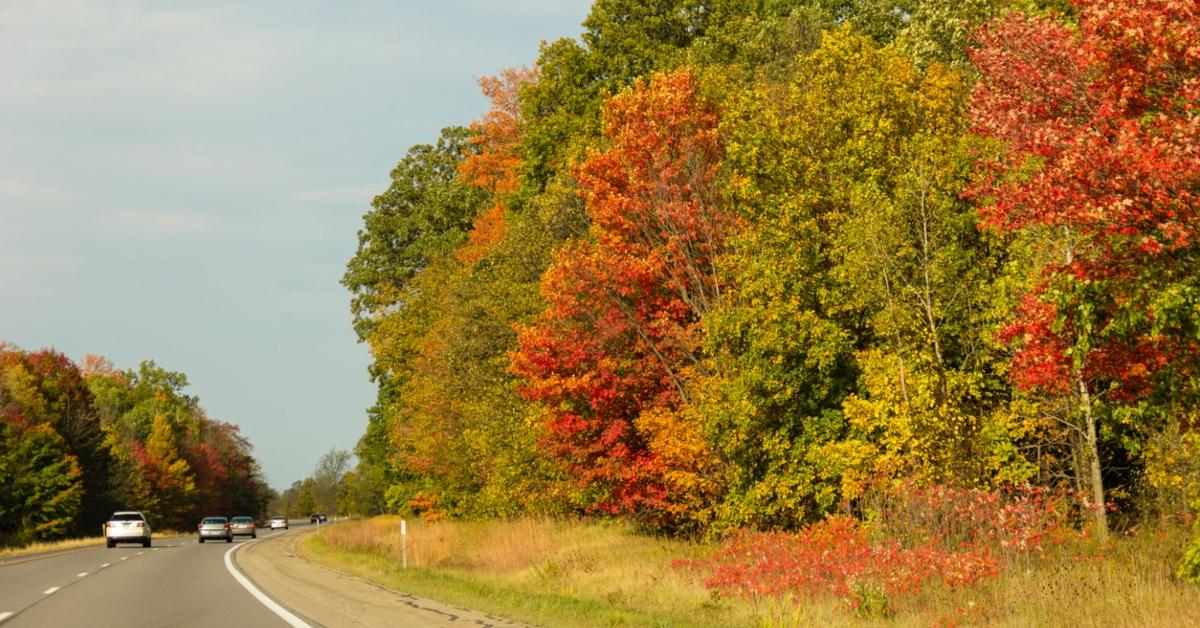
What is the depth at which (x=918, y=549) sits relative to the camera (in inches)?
703

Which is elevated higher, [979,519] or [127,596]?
[979,519]

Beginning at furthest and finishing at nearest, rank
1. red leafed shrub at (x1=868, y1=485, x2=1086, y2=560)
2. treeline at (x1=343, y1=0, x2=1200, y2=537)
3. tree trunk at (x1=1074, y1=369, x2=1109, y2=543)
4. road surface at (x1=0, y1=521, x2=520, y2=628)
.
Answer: tree trunk at (x1=1074, y1=369, x2=1109, y2=543) < red leafed shrub at (x1=868, y1=485, x2=1086, y2=560) < road surface at (x1=0, y1=521, x2=520, y2=628) < treeline at (x1=343, y1=0, x2=1200, y2=537)

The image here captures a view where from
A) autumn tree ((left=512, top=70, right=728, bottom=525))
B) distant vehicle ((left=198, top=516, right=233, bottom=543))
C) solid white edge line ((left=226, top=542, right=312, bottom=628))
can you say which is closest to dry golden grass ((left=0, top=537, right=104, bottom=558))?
distant vehicle ((left=198, top=516, right=233, bottom=543))

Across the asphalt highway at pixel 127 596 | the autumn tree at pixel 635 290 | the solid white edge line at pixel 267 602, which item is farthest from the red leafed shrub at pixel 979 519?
the autumn tree at pixel 635 290

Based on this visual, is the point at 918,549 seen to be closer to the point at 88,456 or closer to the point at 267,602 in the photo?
the point at 267,602

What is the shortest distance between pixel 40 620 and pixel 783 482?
586 inches

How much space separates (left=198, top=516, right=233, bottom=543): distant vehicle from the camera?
196ft

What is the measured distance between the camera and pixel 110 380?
14575 centimetres

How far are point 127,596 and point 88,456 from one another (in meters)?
74.2

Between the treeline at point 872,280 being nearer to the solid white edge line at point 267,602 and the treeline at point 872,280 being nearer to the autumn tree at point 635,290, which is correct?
the autumn tree at point 635,290

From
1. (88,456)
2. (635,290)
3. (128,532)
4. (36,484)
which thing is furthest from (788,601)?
(88,456)

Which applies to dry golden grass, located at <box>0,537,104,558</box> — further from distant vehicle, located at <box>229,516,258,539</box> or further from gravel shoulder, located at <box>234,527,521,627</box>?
gravel shoulder, located at <box>234,527,521,627</box>

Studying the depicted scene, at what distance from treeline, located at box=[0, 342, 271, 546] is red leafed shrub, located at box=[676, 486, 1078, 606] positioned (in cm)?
5048

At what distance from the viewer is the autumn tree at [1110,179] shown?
11.8 metres
